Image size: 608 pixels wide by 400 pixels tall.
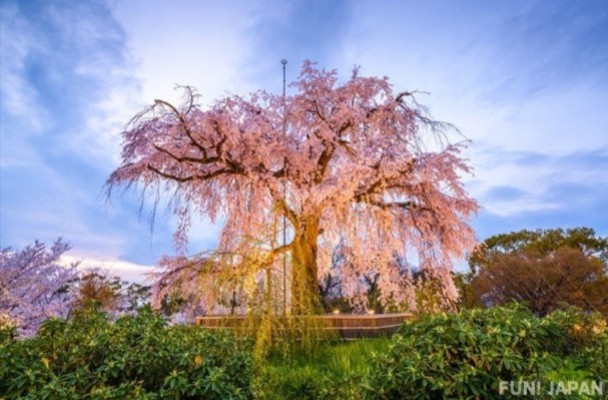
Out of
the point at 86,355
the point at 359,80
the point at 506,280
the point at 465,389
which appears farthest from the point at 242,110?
the point at 506,280

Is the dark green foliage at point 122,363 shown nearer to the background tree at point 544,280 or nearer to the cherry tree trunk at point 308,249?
the cherry tree trunk at point 308,249

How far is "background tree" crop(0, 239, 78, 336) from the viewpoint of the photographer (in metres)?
9.11

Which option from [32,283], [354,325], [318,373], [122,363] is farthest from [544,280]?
[122,363]

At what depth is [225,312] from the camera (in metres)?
8.73

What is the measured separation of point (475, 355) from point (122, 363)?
2.64 m

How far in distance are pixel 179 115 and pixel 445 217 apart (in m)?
6.34

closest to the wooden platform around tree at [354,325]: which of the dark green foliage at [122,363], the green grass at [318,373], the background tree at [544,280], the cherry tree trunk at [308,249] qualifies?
the cherry tree trunk at [308,249]

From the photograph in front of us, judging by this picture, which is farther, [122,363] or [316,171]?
[316,171]

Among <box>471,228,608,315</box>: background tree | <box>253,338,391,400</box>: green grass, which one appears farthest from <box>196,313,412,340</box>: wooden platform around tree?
<box>471,228,608,315</box>: background tree

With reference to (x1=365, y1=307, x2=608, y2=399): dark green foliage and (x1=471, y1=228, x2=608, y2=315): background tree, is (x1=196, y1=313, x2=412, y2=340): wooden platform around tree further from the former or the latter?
(x1=471, y1=228, x2=608, y2=315): background tree

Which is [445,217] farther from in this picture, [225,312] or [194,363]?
[194,363]

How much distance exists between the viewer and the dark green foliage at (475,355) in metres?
3.57

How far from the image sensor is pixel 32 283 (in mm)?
9406

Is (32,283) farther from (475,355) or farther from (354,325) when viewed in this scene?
(475,355)
